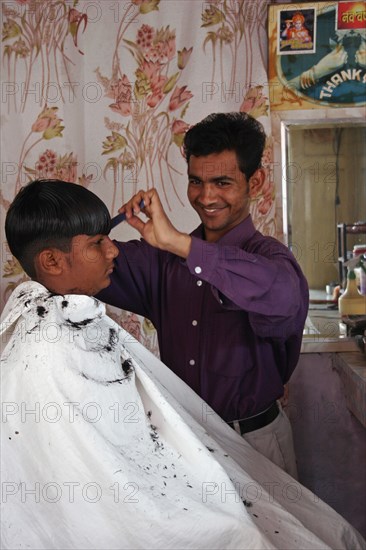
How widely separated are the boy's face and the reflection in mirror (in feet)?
4.12

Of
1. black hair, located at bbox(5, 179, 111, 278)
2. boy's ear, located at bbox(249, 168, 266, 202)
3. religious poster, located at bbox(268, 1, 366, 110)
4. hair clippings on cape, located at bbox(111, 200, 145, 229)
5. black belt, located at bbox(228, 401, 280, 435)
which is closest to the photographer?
black hair, located at bbox(5, 179, 111, 278)

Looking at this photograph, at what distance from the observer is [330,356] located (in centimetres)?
284

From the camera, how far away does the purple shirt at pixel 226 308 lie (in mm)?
1653

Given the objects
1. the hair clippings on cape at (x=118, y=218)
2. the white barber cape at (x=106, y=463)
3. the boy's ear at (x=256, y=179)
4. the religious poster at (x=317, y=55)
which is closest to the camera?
the white barber cape at (x=106, y=463)

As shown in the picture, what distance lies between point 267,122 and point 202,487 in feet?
5.39

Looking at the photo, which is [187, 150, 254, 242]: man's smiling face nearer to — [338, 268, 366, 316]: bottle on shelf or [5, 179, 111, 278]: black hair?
[5, 179, 111, 278]: black hair

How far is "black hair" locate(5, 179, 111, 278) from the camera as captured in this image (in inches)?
64.1

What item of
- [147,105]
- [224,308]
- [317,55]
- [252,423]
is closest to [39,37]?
[147,105]

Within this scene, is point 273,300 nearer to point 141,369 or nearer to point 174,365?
point 141,369

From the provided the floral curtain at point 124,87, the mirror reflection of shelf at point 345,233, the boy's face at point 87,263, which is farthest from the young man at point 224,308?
the mirror reflection of shelf at point 345,233

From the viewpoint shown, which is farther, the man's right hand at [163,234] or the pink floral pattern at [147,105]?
the pink floral pattern at [147,105]

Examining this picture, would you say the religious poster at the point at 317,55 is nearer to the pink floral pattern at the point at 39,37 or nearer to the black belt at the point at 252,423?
the pink floral pattern at the point at 39,37

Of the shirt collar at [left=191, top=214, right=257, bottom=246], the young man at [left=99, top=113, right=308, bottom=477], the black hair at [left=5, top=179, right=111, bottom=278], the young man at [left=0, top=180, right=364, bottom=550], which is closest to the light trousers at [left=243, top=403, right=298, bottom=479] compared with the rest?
the young man at [left=99, top=113, right=308, bottom=477]

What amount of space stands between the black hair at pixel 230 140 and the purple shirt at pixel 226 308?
0.61 ft
